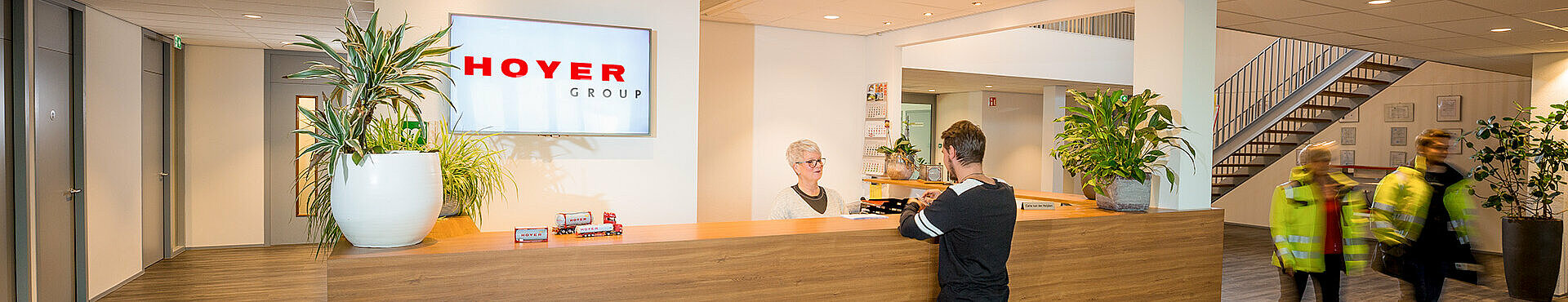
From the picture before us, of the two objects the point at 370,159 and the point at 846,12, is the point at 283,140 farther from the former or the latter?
the point at 370,159

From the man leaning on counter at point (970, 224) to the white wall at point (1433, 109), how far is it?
9.24 meters

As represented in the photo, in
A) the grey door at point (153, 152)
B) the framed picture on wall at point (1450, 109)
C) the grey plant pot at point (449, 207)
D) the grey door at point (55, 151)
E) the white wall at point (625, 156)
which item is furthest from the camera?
the framed picture on wall at point (1450, 109)

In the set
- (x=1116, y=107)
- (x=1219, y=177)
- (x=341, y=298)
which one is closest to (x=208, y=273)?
(x=341, y=298)

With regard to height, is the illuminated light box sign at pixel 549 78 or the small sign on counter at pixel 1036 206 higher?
the illuminated light box sign at pixel 549 78

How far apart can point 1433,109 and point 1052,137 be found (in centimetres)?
425

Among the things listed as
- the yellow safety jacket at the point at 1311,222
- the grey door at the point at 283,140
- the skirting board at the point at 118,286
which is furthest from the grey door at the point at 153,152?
the yellow safety jacket at the point at 1311,222

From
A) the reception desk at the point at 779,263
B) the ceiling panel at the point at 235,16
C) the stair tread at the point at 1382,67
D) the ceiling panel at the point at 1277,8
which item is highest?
the ceiling panel at the point at 1277,8

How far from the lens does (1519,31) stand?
634cm

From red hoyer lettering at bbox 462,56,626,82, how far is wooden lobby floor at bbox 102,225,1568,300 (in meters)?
3.02

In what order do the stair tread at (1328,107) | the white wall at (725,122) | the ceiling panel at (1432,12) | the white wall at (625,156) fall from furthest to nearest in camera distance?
the stair tread at (1328,107) → the white wall at (725,122) → the ceiling panel at (1432,12) → the white wall at (625,156)

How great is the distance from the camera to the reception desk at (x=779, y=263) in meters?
2.54

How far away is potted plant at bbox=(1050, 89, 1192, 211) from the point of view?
168 inches

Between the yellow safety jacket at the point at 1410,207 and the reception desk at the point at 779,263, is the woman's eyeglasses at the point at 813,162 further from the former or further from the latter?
the yellow safety jacket at the point at 1410,207

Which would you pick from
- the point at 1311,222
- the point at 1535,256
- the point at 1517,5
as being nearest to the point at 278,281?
the point at 1311,222
